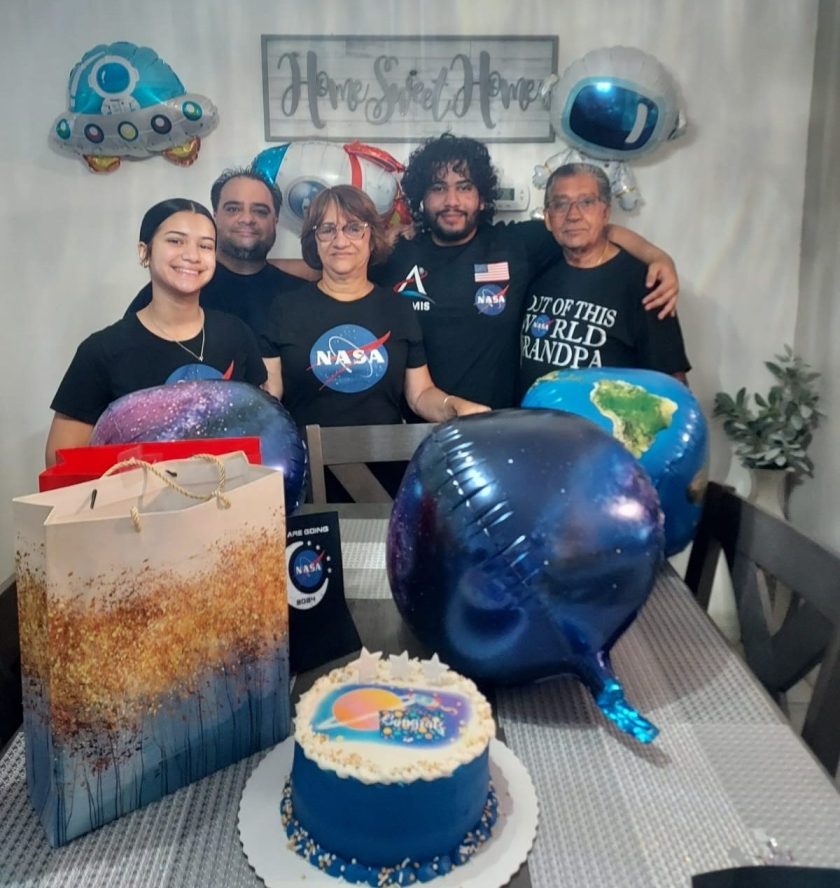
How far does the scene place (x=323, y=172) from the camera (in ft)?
6.37


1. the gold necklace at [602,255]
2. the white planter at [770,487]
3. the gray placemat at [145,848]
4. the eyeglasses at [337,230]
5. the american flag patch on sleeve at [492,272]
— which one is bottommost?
the white planter at [770,487]

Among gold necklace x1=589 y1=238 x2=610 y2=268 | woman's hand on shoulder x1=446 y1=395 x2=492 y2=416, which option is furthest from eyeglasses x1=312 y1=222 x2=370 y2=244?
gold necklace x1=589 y1=238 x2=610 y2=268

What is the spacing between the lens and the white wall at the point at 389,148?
1902 mm

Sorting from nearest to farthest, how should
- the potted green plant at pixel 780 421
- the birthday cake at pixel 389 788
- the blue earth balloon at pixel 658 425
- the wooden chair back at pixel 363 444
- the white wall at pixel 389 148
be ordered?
1. the birthday cake at pixel 389 788
2. the blue earth balloon at pixel 658 425
3. the wooden chair back at pixel 363 444
4. the white wall at pixel 389 148
5. the potted green plant at pixel 780 421

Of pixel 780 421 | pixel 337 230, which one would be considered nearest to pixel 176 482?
pixel 337 230

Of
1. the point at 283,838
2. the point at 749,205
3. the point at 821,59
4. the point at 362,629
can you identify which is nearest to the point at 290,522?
the point at 362,629

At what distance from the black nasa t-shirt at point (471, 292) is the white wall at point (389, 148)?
22cm

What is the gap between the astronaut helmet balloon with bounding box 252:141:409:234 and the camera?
1940 millimetres

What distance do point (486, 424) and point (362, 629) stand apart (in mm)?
345

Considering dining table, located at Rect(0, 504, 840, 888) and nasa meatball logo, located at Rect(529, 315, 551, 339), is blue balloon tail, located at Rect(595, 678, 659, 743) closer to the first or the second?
dining table, located at Rect(0, 504, 840, 888)

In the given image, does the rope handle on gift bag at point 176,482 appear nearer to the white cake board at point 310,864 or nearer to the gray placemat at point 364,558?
the white cake board at point 310,864

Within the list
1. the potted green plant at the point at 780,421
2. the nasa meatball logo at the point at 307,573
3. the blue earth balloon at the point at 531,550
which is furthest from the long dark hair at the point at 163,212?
the potted green plant at the point at 780,421

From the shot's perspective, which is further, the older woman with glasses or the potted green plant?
the potted green plant

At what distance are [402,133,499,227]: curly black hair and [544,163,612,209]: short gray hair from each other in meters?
0.16
